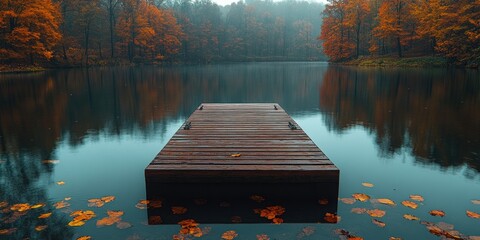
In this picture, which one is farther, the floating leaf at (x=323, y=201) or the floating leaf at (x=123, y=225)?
the floating leaf at (x=323, y=201)

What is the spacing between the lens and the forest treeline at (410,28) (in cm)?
4003

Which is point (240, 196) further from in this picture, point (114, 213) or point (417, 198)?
point (417, 198)

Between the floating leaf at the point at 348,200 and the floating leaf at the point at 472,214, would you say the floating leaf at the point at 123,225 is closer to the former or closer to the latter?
the floating leaf at the point at 348,200

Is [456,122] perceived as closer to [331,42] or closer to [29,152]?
[29,152]

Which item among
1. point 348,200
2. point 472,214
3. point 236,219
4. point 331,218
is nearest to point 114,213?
point 236,219

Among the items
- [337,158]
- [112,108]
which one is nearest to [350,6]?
[112,108]

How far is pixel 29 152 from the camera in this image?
8516mm

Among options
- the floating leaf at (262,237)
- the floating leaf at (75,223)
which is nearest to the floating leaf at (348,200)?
the floating leaf at (262,237)

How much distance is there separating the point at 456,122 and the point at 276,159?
31.3 ft

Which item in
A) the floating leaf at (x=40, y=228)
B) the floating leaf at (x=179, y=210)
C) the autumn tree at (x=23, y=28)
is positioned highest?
the autumn tree at (x=23, y=28)

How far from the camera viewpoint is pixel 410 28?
5184 centimetres

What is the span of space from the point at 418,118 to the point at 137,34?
60486 millimetres

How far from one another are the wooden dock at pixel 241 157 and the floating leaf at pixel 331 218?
1.89 feet

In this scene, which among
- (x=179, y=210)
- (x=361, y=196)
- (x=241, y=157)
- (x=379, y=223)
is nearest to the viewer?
(x=379, y=223)
